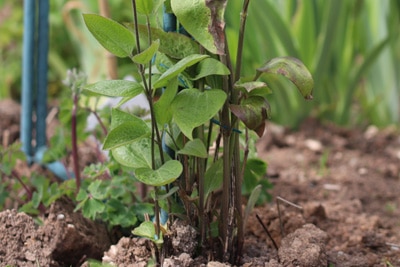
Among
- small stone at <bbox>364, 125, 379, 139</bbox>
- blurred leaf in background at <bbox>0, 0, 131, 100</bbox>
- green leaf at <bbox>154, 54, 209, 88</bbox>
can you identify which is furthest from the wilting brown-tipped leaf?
blurred leaf in background at <bbox>0, 0, 131, 100</bbox>

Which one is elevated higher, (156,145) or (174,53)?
(174,53)

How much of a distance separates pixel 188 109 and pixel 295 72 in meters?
0.19

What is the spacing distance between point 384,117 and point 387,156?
0.46 m

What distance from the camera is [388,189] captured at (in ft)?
7.06

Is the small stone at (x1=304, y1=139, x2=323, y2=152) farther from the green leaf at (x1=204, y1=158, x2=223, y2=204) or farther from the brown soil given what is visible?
the green leaf at (x1=204, y1=158, x2=223, y2=204)

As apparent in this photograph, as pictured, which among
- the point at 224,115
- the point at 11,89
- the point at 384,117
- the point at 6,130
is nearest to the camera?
the point at 224,115

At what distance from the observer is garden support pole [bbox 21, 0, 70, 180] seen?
1.94m

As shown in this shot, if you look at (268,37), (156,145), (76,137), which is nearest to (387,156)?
(268,37)

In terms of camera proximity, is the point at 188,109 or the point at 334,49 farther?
the point at 334,49

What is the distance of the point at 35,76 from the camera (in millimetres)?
1981

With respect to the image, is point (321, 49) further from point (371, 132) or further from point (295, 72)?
point (295, 72)

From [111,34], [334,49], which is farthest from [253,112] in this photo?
[334,49]

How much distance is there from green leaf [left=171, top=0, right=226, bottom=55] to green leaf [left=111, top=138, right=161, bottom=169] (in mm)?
253

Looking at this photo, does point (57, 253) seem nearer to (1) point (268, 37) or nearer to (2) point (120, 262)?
(2) point (120, 262)
